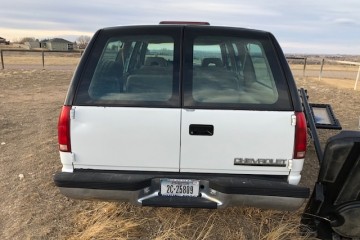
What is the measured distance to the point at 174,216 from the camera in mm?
3773

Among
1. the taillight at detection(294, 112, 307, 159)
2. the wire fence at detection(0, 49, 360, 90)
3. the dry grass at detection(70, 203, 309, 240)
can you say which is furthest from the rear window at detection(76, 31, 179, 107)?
the wire fence at detection(0, 49, 360, 90)

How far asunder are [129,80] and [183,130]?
0.66 metres

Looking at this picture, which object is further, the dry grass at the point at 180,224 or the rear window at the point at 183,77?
the dry grass at the point at 180,224

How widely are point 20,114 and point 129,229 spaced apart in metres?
6.00

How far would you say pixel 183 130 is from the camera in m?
3.05

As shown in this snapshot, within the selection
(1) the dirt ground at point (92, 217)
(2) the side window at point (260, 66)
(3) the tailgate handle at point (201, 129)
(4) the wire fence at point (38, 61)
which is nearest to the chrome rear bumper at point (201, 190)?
(3) the tailgate handle at point (201, 129)

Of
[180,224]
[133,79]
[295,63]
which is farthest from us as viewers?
[295,63]

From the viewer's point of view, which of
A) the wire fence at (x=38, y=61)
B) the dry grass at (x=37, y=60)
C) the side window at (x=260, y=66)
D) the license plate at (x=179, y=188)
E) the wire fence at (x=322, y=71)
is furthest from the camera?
the dry grass at (x=37, y=60)

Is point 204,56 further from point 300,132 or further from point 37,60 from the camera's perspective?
point 37,60

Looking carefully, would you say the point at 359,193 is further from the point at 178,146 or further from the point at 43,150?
the point at 43,150

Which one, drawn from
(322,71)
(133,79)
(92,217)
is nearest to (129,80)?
(133,79)

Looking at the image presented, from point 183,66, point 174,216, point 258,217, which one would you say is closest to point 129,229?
point 174,216

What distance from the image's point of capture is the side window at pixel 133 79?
3.09 m

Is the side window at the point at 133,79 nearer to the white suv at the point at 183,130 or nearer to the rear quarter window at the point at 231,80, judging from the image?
the white suv at the point at 183,130
